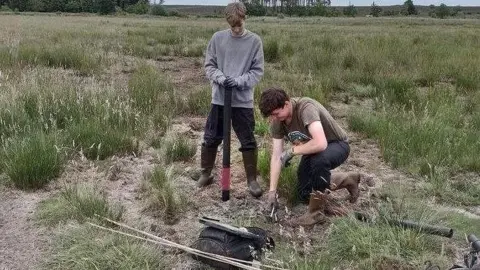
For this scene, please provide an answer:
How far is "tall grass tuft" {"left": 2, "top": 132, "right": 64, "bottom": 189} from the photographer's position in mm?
4684

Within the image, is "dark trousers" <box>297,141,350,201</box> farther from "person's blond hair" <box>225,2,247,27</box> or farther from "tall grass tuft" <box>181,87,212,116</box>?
"tall grass tuft" <box>181,87,212,116</box>

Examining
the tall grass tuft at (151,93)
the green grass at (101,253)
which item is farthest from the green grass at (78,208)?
the tall grass tuft at (151,93)

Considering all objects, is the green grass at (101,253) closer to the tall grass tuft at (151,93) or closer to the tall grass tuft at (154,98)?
the tall grass tuft at (154,98)

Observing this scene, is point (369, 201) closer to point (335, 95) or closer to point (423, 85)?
point (335, 95)

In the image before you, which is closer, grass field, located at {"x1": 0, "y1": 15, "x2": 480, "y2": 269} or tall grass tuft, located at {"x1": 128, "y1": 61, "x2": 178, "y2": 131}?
grass field, located at {"x1": 0, "y1": 15, "x2": 480, "y2": 269}

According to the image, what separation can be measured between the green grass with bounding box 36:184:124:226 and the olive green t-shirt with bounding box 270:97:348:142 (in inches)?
54.9

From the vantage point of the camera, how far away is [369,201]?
4480 millimetres

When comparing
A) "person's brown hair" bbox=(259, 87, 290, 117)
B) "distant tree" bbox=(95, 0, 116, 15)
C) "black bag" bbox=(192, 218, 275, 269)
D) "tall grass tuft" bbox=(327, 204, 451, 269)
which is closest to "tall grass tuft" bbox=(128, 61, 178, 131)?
"person's brown hair" bbox=(259, 87, 290, 117)

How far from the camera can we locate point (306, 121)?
397 centimetres

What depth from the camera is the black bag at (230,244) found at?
11.3 feet

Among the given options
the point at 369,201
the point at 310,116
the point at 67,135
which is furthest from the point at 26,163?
the point at 369,201

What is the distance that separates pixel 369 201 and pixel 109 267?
87.7 inches

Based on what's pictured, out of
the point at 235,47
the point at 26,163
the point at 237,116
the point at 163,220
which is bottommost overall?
the point at 163,220

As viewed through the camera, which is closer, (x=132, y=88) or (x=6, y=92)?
(x=6, y=92)
